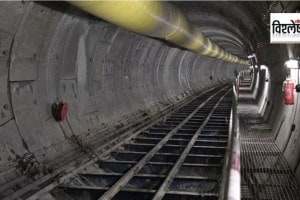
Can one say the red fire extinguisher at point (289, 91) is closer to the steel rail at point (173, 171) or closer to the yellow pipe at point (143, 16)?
the steel rail at point (173, 171)

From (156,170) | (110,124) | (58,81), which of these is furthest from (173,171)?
(110,124)

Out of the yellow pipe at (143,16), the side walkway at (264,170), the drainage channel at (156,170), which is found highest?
the yellow pipe at (143,16)

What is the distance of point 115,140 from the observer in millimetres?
9328

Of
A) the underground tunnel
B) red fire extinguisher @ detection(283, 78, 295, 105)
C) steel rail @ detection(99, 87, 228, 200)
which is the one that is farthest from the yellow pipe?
red fire extinguisher @ detection(283, 78, 295, 105)

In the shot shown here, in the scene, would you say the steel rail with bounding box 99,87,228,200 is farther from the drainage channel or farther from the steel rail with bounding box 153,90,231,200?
the steel rail with bounding box 153,90,231,200

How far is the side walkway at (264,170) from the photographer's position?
7.45 metres

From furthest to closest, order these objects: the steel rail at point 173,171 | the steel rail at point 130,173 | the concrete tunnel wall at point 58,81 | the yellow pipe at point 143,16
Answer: the concrete tunnel wall at point 58,81, the steel rail at point 173,171, the steel rail at point 130,173, the yellow pipe at point 143,16

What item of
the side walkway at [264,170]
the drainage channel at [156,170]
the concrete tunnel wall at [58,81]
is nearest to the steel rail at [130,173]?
the drainage channel at [156,170]

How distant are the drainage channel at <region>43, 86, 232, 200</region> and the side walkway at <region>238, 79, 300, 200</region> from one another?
2.15 ft

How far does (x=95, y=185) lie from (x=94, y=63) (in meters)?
3.98

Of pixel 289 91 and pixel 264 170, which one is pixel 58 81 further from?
pixel 289 91

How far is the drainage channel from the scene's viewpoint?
5977 mm

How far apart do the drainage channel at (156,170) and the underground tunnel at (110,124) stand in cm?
2

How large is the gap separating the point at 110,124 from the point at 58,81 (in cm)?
284
